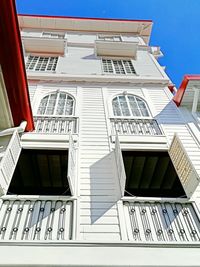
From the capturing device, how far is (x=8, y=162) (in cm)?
500

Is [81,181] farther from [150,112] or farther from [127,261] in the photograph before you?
[150,112]

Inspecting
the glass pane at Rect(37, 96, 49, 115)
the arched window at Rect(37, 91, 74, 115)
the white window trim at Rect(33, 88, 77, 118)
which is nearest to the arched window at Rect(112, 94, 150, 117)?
the white window trim at Rect(33, 88, 77, 118)

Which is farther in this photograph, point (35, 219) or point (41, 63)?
point (41, 63)

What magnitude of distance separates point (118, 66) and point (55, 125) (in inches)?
248

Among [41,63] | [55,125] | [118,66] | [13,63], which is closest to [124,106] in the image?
[55,125]

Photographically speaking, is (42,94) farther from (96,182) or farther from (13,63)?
(96,182)

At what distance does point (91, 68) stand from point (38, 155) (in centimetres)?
622

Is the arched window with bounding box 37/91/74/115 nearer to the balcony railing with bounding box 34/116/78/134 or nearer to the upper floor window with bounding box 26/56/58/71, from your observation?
the balcony railing with bounding box 34/116/78/134

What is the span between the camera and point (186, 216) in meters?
4.51

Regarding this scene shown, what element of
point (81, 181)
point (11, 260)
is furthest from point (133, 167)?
point (11, 260)

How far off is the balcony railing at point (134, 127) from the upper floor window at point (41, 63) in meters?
5.43

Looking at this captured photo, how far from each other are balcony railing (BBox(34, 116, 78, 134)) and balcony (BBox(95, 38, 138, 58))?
6890mm

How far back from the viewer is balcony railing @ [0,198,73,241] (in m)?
3.99

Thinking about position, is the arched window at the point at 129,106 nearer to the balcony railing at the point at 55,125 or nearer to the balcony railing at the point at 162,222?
the balcony railing at the point at 55,125
